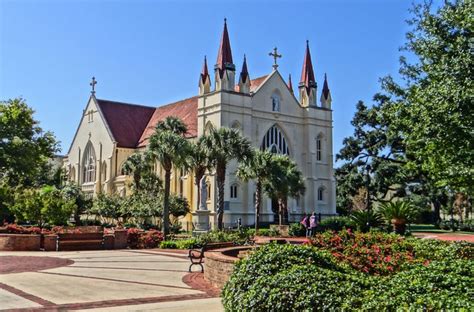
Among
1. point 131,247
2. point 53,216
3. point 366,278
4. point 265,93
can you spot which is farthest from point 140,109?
point 366,278

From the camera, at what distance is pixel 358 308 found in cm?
638

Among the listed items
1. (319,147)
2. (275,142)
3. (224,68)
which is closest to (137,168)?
(224,68)

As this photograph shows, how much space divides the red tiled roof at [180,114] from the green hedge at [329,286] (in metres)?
48.3

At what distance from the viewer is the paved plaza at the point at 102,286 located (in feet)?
31.3

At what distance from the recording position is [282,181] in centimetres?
3981

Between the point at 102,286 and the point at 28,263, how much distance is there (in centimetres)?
611

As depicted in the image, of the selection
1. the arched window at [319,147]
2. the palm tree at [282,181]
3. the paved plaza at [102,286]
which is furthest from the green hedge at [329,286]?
the arched window at [319,147]

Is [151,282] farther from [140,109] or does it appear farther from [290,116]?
[140,109]

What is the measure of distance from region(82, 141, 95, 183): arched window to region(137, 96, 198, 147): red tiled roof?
830 cm

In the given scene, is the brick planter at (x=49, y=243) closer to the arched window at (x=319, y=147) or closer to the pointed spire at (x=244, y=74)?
the pointed spire at (x=244, y=74)

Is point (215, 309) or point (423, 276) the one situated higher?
point (423, 276)

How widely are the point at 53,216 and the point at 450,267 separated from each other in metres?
27.5

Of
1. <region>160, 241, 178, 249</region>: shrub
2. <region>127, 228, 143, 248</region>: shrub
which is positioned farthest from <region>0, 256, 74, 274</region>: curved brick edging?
<region>160, 241, 178, 249</region>: shrub

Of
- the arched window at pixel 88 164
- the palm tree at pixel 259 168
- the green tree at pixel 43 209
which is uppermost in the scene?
the arched window at pixel 88 164
